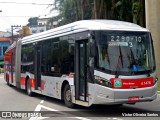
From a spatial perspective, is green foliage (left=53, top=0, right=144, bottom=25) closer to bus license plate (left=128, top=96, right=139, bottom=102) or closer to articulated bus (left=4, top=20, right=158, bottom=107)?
articulated bus (left=4, top=20, right=158, bottom=107)

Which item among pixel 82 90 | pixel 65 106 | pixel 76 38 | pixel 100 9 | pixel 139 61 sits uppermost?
pixel 100 9

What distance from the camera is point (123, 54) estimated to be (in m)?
10.9

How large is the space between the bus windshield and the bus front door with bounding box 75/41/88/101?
95cm

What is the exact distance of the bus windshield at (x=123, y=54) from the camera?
1084 centimetres

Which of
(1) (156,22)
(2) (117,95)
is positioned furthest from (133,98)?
(1) (156,22)

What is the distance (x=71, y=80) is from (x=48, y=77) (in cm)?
272

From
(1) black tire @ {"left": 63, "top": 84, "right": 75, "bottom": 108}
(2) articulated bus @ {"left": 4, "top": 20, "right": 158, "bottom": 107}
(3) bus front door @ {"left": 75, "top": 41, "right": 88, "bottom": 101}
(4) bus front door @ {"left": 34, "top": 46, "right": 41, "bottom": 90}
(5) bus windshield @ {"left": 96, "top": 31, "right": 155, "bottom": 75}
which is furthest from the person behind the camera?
(4) bus front door @ {"left": 34, "top": 46, "right": 41, "bottom": 90}

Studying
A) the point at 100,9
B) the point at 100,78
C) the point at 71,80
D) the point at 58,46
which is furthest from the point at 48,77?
the point at 100,9

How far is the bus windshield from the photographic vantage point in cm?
1084

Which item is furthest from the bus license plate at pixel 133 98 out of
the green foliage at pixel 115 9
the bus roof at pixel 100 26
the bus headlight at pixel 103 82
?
the green foliage at pixel 115 9

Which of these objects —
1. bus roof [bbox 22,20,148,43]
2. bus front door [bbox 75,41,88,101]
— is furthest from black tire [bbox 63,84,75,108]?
bus roof [bbox 22,20,148,43]

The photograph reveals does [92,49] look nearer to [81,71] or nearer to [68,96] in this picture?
[81,71]

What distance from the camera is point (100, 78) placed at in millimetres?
10773

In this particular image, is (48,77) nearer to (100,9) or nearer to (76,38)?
(76,38)
